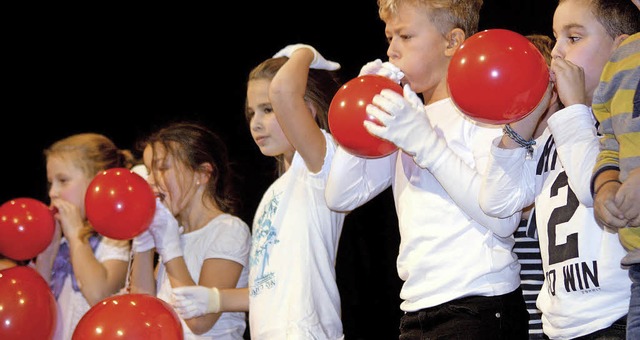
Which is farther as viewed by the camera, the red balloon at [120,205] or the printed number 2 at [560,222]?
the red balloon at [120,205]

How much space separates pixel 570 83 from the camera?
4.98 ft

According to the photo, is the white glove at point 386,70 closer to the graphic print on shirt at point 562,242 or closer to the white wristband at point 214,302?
the graphic print on shirt at point 562,242

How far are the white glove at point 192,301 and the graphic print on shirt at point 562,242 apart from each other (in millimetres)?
1061

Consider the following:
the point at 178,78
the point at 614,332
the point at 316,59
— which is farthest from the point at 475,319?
Answer: the point at 178,78

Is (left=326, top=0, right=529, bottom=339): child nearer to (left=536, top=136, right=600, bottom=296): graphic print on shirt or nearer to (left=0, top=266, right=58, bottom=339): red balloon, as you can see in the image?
(left=536, top=136, right=600, bottom=296): graphic print on shirt

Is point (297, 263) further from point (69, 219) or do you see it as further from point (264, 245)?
point (69, 219)

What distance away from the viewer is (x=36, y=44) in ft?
12.9

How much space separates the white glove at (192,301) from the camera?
7.48ft

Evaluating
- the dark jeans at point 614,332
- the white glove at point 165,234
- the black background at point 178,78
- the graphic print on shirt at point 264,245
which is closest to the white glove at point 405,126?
the dark jeans at point 614,332

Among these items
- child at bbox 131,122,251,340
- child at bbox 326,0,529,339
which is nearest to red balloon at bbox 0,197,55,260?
child at bbox 131,122,251,340

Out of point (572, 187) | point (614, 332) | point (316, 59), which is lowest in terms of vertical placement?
point (614, 332)

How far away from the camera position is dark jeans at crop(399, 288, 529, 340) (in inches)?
64.9

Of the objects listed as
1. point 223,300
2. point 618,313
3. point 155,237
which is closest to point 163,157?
point 155,237

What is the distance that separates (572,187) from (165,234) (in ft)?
4.49
